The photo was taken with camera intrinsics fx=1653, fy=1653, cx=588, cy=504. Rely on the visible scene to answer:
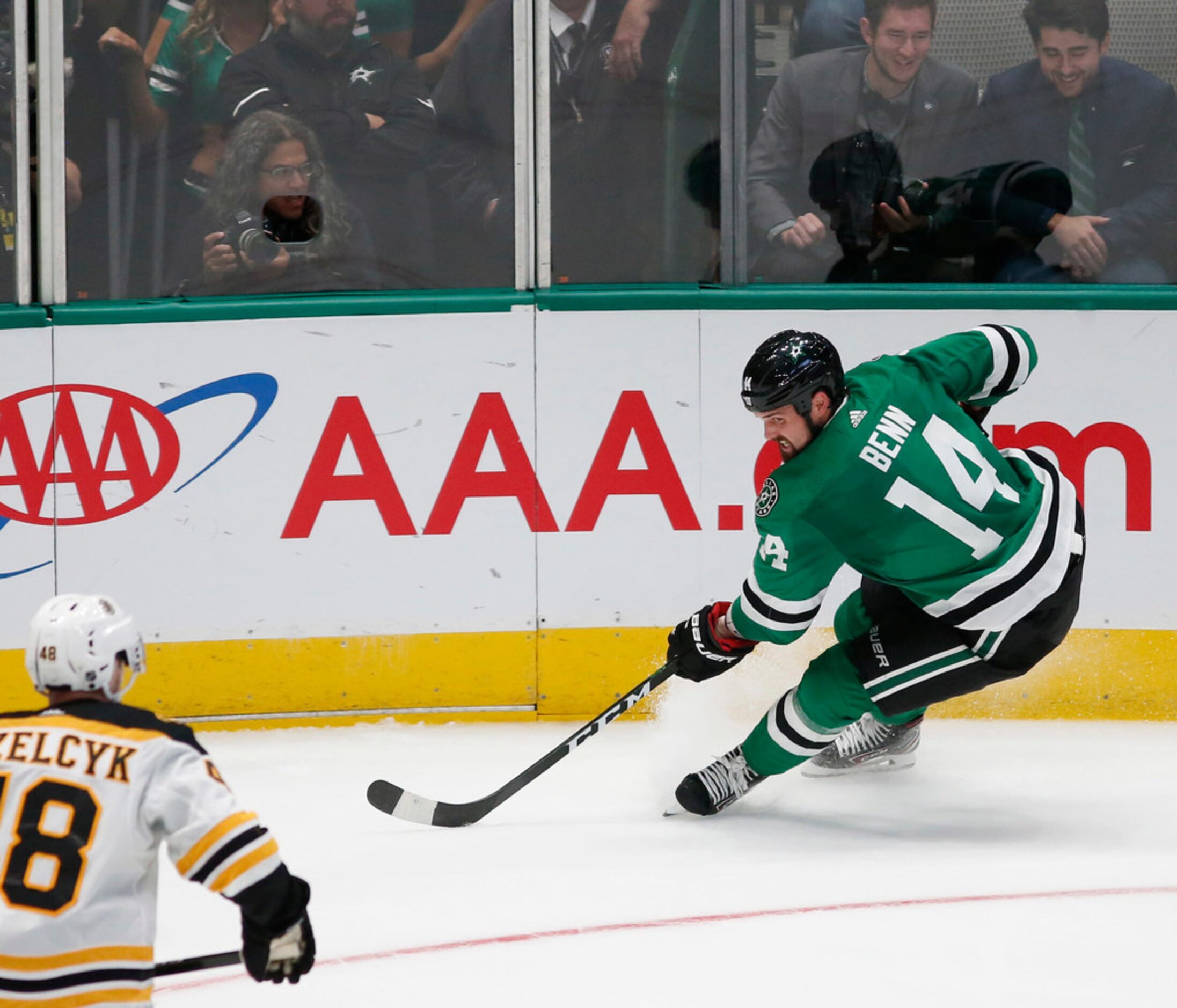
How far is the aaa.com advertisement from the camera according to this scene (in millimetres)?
4449

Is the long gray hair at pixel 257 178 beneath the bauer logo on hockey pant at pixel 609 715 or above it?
above

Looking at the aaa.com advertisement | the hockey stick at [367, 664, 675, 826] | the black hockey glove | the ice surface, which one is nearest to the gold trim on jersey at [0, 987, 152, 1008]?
the black hockey glove

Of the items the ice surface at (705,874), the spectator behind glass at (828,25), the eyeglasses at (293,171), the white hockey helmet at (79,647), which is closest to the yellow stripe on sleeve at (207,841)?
the white hockey helmet at (79,647)

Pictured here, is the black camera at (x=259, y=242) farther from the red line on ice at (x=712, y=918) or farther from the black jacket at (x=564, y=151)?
the red line on ice at (x=712, y=918)

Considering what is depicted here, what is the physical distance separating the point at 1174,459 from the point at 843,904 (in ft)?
6.56

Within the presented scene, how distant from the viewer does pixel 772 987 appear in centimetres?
273

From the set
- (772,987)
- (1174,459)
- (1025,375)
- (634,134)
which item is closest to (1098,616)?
(1174,459)

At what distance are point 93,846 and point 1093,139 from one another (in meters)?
3.59

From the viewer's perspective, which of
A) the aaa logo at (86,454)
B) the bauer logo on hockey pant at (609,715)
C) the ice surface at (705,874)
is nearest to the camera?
the ice surface at (705,874)

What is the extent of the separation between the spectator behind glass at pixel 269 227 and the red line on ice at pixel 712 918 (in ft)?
7.02

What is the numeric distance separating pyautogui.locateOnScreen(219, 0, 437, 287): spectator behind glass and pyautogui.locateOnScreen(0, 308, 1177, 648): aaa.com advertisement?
263mm

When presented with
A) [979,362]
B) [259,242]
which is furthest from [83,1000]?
[259,242]

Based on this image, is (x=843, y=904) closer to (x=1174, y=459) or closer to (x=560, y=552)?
(x=560, y=552)

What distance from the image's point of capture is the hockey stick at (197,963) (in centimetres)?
206
